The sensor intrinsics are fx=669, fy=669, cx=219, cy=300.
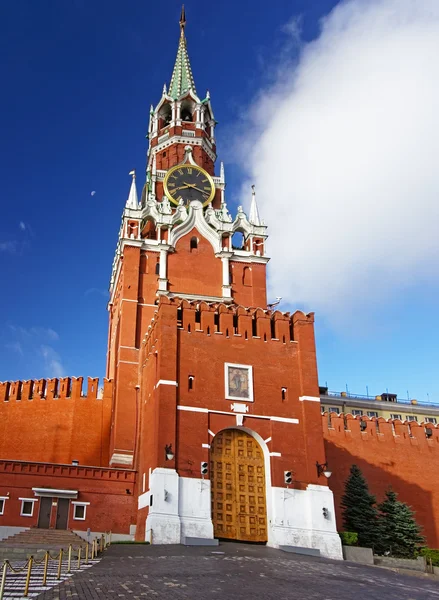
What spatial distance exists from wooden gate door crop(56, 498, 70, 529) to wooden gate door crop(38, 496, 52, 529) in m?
0.36

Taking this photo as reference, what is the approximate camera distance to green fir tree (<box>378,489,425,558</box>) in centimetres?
2988

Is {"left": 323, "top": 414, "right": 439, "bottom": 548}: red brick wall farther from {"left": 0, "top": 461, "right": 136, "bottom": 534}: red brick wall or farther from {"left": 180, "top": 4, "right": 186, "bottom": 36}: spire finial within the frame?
{"left": 180, "top": 4, "right": 186, "bottom": 36}: spire finial

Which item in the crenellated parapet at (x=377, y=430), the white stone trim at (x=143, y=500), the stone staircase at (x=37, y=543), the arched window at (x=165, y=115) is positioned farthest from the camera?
the arched window at (x=165, y=115)

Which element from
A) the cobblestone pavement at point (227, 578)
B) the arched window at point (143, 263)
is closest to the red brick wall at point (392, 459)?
the cobblestone pavement at point (227, 578)

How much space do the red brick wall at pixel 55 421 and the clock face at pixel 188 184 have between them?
13.3 meters

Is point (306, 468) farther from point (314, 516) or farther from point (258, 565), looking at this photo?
point (258, 565)

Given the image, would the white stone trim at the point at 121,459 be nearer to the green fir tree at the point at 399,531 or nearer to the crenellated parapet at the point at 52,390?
the crenellated parapet at the point at 52,390

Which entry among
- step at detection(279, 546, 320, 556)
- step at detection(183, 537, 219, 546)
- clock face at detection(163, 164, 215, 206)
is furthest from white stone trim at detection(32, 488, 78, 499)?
clock face at detection(163, 164, 215, 206)

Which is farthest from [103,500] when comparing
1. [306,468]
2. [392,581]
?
[392,581]

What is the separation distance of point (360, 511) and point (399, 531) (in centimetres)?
193

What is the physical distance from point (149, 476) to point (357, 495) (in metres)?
10.7

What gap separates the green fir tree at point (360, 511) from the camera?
29953 mm

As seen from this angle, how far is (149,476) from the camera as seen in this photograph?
85.8ft

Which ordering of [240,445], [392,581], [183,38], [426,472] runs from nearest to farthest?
[392,581]
[240,445]
[426,472]
[183,38]
